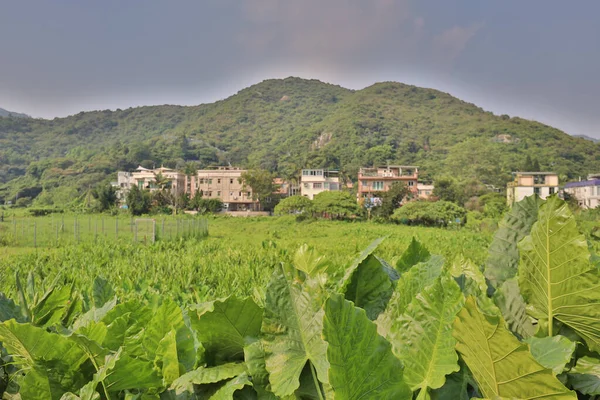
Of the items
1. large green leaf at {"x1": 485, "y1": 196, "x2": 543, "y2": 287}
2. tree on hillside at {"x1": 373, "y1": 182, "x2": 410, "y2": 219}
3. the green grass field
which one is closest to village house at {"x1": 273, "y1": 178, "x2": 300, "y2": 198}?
tree on hillside at {"x1": 373, "y1": 182, "x2": 410, "y2": 219}

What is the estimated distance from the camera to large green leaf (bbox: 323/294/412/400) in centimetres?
27

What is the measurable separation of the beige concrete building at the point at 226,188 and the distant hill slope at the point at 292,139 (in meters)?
5.87

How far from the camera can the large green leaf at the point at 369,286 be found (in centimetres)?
47

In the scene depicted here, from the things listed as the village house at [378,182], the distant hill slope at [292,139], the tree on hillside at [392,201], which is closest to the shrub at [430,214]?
the tree on hillside at [392,201]

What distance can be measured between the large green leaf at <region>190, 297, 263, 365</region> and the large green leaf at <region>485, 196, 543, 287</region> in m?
0.33

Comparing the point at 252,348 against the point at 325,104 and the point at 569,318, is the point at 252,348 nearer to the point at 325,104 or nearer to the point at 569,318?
the point at 569,318

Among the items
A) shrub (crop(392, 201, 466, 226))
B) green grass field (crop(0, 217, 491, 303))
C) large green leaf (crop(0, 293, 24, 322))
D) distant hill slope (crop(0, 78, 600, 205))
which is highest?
distant hill slope (crop(0, 78, 600, 205))

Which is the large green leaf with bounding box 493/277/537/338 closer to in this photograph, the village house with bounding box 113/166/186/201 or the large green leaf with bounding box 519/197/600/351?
the large green leaf with bounding box 519/197/600/351

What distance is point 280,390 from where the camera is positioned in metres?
0.33

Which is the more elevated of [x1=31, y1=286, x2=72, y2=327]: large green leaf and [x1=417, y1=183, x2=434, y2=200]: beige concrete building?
[x1=31, y1=286, x2=72, y2=327]: large green leaf

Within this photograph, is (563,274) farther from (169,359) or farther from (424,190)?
(424,190)

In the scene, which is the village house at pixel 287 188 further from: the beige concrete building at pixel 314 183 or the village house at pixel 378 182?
the village house at pixel 378 182

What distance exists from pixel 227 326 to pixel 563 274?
308 mm

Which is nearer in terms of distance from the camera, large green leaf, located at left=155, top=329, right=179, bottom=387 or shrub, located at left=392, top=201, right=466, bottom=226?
large green leaf, located at left=155, top=329, right=179, bottom=387
